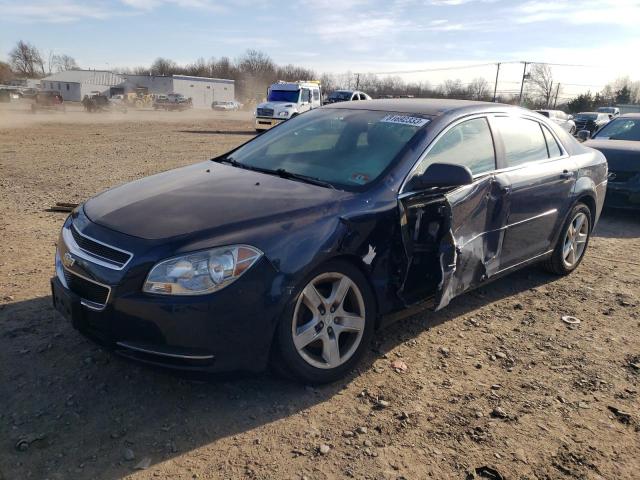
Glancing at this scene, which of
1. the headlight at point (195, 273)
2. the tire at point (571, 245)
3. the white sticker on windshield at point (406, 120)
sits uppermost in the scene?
the white sticker on windshield at point (406, 120)

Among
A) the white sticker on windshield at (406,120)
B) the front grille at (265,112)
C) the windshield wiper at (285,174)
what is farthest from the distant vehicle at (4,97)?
the white sticker on windshield at (406,120)

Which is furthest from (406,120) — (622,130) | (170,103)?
(170,103)

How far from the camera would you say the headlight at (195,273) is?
260cm

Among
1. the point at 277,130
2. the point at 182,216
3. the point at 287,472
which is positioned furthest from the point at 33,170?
the point at 287,472

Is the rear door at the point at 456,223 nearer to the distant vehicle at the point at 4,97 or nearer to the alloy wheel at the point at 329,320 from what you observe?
the alloy wheel at the point at 329,320

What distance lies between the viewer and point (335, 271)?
2.99m

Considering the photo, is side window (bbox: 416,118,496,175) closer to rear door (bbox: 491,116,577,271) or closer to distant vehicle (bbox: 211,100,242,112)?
rear door (bbox: 491,116,577,271)

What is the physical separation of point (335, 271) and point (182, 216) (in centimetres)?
92

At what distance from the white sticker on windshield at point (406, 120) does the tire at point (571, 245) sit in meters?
2.09

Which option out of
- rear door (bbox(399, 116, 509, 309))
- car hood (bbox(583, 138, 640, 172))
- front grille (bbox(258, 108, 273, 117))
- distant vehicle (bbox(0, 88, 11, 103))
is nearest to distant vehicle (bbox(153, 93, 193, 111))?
distant vehicle (bbox(0, 88, 11, 103))

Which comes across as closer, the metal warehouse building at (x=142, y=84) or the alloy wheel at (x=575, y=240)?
the alloy wheel at (x=575, y=240)

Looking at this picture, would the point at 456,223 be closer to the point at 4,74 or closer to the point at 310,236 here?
the point at 310,236

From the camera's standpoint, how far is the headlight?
8.54ft

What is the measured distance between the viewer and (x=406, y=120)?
3818mm
